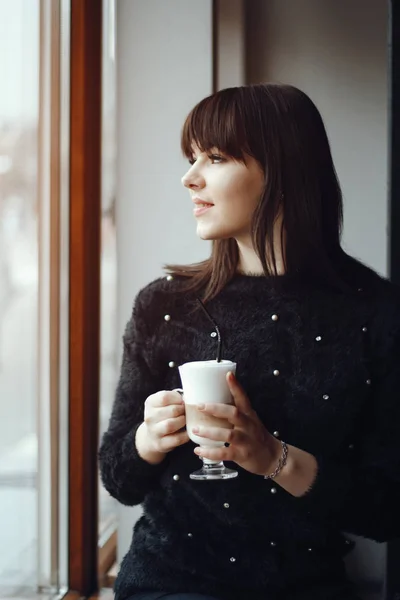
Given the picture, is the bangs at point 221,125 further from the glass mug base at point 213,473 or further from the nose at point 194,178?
the glass mug base at point 213,473

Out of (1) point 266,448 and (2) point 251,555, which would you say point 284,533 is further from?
(1) point 266,448

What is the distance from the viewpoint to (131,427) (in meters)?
1.41

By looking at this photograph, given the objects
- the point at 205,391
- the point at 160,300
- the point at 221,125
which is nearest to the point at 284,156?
the point at 221,125

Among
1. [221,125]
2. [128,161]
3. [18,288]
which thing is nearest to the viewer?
[221,125]

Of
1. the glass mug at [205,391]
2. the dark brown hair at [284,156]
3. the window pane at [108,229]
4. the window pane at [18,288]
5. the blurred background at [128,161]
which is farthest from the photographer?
the window pane at [108,229]

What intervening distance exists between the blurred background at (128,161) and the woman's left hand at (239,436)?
32.5 inches

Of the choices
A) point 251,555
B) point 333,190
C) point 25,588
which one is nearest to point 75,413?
point 25,588

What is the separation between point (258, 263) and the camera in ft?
4.64

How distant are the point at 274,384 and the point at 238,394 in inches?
9.2

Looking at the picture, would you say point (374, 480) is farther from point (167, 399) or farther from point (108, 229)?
point (108, 229)

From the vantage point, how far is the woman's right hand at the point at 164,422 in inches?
46.8

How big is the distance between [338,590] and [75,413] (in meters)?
0.96

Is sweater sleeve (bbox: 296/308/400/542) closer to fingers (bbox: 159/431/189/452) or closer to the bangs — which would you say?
fingers (bbox: 159/431/189/452)

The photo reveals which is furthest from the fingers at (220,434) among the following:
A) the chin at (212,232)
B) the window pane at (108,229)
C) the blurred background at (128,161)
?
the window pane at (108,229)
